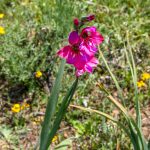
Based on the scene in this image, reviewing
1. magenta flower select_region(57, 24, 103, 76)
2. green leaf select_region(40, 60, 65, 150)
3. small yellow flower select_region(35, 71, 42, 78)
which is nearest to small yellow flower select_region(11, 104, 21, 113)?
small yellow flower select_region(35, 71, 42, 78)

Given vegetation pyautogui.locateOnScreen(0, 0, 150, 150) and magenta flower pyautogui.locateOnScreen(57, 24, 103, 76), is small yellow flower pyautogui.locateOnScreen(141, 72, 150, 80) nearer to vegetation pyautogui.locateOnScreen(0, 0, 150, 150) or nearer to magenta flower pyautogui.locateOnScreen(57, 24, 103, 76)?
vegetation pyautogui.locateOnScreen(0, 0, 150, 150)

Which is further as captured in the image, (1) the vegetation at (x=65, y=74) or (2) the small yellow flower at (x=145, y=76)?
(2) the small yellow flower at (x=145, y=76)

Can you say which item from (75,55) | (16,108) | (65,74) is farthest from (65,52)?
(65,74)

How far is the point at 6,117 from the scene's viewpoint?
7.80ft

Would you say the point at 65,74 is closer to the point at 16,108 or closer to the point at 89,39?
the point at 16,108

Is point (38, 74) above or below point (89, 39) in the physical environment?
above

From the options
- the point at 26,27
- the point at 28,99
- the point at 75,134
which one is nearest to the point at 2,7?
the point at 26,27

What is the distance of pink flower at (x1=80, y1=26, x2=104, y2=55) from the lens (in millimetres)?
1272

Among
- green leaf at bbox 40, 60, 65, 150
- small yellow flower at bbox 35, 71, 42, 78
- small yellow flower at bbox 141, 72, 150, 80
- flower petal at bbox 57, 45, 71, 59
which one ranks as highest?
small yellow flower at bbox 141, 72, 150, 80

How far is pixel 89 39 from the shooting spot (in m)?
1.29

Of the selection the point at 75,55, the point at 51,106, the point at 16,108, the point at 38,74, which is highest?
the point at 38,74

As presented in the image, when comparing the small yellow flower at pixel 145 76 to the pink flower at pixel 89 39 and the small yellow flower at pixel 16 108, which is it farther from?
the pink flower at pixel 89 39

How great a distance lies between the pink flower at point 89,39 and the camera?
50.1 inches

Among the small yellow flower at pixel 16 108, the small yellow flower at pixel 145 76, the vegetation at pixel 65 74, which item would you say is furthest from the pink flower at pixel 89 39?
the small yellow flower at pixel 145 76
